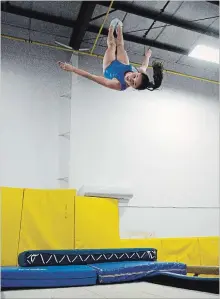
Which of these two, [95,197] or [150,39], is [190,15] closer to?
[150,39]

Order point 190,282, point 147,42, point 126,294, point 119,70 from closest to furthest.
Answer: point 126,294
point 190,282
point 119,70
point 147,42

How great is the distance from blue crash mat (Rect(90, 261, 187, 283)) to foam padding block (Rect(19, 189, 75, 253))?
1.32 metres

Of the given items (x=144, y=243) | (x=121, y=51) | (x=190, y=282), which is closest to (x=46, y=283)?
(x=190, y=282)

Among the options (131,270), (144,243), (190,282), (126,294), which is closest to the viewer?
(126,294)

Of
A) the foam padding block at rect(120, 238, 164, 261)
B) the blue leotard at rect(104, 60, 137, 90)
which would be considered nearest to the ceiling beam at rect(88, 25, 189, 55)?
the blue leotard at rect(104, 60, 137, 90)

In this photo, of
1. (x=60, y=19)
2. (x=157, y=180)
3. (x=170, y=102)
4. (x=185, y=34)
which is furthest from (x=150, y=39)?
(x=157, y=180)

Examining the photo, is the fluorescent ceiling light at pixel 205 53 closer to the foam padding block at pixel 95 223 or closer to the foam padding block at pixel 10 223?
the foam padding block at pixel 95 223

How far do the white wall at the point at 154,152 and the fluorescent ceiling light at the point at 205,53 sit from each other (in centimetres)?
107

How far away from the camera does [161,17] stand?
18.4 ft

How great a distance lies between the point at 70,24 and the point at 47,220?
11.4ft

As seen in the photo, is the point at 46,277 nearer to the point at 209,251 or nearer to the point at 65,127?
the point at 65,127

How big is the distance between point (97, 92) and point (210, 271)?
12.3 ft

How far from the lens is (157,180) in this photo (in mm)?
6359

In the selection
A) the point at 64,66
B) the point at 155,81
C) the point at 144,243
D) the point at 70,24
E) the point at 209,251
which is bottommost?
the point at 209,251
